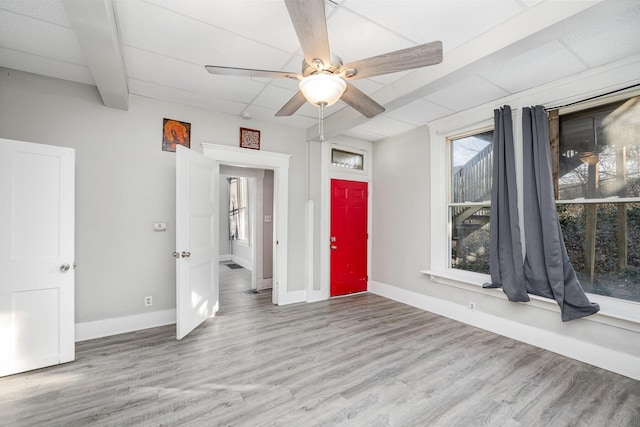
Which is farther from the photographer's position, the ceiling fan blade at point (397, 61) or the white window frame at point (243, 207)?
the white window frame at point (243, 207)

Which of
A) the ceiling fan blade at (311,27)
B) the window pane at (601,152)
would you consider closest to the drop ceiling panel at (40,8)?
the ceiling fan blade at (311,27)

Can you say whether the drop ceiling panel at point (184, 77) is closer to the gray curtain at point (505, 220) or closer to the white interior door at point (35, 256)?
the white interior door at point (35, 256)

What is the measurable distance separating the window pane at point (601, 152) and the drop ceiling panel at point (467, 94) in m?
0.73

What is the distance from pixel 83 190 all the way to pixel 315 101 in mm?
2721

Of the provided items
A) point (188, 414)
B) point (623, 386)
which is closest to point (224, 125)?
point (188, 414)

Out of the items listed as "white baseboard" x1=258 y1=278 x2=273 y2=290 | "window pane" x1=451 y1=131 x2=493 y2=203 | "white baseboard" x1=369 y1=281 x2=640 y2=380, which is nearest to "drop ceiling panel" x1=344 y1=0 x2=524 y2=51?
"window pane" x1=451 y1=131 x2=493 y2=203

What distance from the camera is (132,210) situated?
3.19 meters

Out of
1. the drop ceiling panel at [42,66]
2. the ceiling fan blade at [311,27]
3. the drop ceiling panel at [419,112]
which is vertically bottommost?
the ceiling fan blade at [311,27]

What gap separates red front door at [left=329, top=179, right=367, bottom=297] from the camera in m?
4.60

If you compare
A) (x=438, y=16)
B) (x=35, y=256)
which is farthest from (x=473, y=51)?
(x=35, y=256)

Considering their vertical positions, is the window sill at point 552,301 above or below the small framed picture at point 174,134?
below

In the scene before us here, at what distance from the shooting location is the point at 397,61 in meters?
1.69

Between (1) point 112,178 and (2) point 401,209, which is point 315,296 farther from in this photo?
(1) point 112,178

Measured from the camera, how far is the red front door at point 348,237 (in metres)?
4.60
